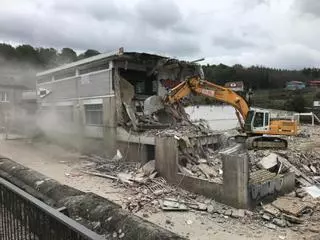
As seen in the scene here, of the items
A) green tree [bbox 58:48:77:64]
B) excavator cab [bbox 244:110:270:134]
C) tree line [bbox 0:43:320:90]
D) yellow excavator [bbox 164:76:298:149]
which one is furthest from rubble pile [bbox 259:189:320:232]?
green tree [bbox 58:48:77:64]

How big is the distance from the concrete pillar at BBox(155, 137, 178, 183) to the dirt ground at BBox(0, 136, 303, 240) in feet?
5.80

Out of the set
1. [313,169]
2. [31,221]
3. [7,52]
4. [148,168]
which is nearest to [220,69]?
[7,52]

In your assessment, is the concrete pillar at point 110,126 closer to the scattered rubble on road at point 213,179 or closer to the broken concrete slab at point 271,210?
the scattered rubble on road at point 213,179

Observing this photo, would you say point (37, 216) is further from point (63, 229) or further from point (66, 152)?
point (66, 152)

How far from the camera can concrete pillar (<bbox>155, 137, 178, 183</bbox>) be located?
14.2 meters

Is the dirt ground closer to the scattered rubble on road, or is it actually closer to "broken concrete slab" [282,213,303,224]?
the scattered rubble on road

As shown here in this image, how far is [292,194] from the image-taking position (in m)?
13.2

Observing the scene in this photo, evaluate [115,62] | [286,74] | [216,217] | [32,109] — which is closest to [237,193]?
[216,217]

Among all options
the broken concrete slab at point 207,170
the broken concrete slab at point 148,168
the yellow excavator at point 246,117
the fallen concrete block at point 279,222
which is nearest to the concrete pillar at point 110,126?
the yellow excavator at point 246,117

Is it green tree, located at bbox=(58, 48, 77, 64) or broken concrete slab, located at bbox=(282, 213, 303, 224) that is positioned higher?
green tree, located at bbox=(58, 48, 77, 64)

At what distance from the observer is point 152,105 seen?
741 inches

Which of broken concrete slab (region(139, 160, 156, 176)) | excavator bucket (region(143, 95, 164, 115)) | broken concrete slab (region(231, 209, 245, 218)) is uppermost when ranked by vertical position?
excavator bucket (region(143, 95, 164, 115))

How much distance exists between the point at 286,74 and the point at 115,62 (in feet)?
259

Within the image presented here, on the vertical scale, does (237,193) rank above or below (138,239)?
below
